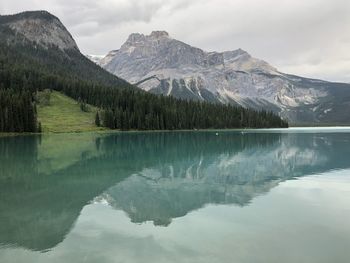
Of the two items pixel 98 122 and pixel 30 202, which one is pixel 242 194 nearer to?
pixel 30 202

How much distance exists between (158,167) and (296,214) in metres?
28.9

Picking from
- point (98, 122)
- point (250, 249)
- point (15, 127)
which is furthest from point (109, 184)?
point (98, 122)

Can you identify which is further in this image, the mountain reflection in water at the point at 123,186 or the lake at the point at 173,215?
the mountain reflection in water at the point at 123,186

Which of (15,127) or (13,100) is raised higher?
(13,100)

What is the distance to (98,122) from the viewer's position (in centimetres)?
19638

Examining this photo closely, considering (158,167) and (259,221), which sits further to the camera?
(158,167)

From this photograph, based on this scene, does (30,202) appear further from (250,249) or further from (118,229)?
(250,249)

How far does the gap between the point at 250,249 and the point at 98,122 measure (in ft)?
594

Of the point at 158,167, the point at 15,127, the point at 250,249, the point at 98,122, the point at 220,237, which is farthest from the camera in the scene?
the point at 98,122

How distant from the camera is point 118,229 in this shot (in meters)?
24.2

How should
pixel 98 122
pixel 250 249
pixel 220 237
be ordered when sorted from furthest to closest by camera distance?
pixel 98 122, pixel 220 237, pixel 250 249

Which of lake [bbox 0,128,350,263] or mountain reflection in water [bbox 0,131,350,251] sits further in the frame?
mountain reflection in water [bbox 0,131,350,251]

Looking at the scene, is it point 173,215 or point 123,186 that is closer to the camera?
point 173,215

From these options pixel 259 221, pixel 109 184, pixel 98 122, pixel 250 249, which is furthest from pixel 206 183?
pixel 98 122
